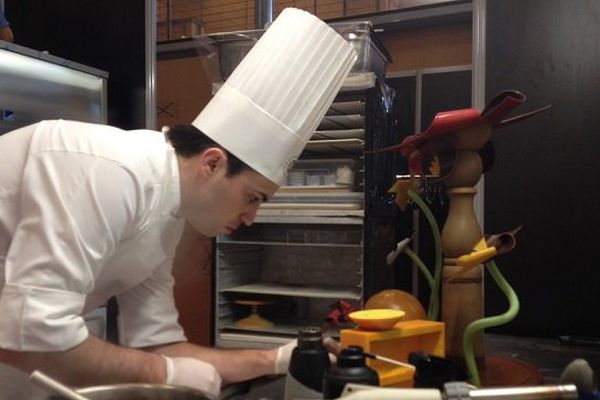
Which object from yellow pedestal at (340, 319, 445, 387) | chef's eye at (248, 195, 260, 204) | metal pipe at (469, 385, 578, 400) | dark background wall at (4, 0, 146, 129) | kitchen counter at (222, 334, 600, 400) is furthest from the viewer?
dark background wall at (4, 0, 146, 129)

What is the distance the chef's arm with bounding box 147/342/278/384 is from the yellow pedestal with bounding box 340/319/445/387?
0.96 ft

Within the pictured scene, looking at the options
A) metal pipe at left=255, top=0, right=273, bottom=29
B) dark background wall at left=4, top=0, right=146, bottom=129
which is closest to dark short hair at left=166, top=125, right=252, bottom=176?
dark background wall at left=4, top=0, right=146, bottom=129

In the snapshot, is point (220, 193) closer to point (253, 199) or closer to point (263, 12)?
point (253, 199)

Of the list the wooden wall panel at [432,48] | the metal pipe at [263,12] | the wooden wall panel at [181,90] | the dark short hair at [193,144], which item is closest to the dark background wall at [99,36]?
the wooden wall panel at [181,90]

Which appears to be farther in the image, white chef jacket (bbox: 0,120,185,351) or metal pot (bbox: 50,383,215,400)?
white chef jacket (bbox: 0,120,185,351)

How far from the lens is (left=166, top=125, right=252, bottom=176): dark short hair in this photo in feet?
3.31

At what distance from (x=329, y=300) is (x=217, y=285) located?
36 centimetres

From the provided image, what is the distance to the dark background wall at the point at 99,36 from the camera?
79.1 inches

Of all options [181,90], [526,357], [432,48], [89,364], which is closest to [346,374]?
[89,364]

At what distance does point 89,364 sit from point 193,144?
40 centimetres

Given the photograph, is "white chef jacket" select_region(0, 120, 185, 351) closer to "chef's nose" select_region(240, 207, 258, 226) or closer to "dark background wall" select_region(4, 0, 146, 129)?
"chef's nose" select_region(240, 207, 258, 226)

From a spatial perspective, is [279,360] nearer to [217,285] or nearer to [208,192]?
[208,192]

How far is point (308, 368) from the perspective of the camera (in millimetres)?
681

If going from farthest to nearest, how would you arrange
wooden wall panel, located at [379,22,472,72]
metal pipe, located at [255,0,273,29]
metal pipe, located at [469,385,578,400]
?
metal pipe, located at [255,0,273,29] < wooden wall panel, located at [379,22,472,72] < metal pipe, located at [469,385,578,400]
